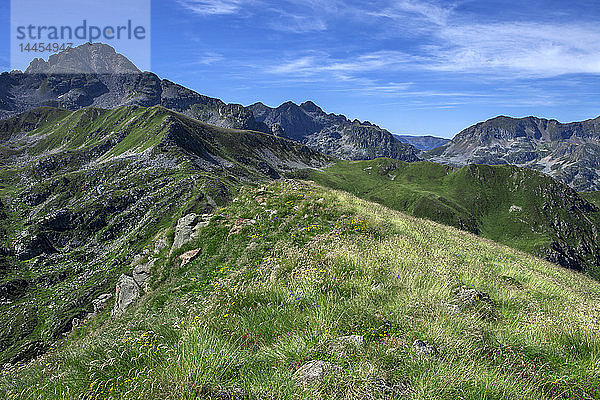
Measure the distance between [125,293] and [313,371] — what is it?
19.4m

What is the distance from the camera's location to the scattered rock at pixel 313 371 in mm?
5262

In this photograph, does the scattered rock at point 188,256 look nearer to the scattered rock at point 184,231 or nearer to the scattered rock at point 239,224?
the scattered rock at point 184,231

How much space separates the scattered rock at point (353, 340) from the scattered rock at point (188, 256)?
44.4 ft

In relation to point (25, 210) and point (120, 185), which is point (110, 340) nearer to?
point (120, 185)

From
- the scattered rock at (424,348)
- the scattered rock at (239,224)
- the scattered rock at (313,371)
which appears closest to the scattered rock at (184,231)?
the scattered rock at (239,224)

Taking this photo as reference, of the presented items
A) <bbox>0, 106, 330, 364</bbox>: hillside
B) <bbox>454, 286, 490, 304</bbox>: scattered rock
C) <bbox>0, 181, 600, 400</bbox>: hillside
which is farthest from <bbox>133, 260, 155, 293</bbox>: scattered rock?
<bbox>0, 106, 330, 364</bbox>: hillside

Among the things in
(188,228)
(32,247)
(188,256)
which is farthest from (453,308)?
(32,247)

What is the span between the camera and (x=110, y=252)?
133250 millimetres

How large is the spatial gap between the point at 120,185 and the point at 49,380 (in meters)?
185

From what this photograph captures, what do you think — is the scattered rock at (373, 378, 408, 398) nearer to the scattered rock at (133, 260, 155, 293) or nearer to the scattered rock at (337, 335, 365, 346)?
the scattered rock at (337, 335, 365, 346)

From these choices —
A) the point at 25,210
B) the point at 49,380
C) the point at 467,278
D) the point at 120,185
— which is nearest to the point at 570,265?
the point at 467,278

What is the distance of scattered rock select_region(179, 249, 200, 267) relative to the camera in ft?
57.9

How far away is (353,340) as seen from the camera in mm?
6195

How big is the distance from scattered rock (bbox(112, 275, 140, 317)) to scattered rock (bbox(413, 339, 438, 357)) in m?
18.3
